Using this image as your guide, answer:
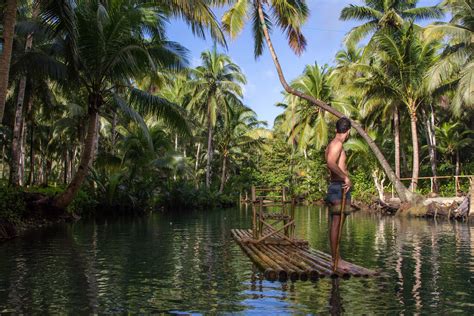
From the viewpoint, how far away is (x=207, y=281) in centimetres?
738

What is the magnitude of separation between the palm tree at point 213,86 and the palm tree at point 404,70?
13.2 meters

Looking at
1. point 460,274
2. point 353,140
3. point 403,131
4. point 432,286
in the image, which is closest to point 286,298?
point 432,286

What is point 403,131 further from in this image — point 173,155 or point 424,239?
point 424,239

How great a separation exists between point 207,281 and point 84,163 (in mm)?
10835

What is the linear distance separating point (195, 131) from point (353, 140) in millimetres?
17213

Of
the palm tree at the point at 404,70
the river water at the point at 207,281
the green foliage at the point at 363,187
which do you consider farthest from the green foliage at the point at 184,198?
the river water at the point at 207,281

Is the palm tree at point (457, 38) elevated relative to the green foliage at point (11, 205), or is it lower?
elevated

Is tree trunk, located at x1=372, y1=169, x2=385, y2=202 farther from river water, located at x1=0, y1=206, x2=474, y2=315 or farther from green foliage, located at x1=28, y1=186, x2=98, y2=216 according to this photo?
river water, located at x1=0, y1=206, x2=474, y2=315

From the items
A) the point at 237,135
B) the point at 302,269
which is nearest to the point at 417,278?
the point at 302,269

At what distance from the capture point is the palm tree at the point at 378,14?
95.3ft

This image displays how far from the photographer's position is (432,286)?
6891mm

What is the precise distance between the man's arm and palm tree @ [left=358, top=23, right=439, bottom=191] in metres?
21.2

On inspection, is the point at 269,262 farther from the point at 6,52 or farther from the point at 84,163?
the point at 84,163

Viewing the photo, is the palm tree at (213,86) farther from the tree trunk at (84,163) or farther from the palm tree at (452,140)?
the tree trunk at (84,163)
